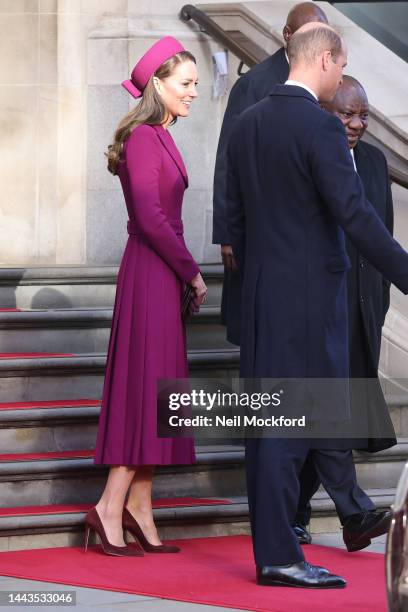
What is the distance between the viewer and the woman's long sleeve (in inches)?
228

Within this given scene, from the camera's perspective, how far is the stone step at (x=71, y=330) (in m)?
7.10

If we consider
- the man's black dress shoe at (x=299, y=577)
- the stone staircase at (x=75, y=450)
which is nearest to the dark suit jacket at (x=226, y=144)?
the stone staircase at (x=75, y=450)

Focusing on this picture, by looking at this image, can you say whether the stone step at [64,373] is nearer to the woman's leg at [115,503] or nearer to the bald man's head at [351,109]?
the woman's leg at [115,503]

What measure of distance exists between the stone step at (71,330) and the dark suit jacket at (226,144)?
0.63 m

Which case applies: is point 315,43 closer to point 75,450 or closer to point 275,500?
point 275,500

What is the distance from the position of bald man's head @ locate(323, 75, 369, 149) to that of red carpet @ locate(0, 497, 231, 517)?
165cm

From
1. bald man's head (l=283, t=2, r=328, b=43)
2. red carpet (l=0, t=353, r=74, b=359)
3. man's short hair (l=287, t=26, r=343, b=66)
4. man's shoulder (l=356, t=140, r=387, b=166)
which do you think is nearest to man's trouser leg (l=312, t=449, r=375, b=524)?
man's short hair (l=287, t=26, r=343, b=66)

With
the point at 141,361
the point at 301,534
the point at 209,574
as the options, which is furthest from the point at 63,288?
the point at 209,574

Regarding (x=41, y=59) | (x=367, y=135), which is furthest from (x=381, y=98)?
(x=41, y=59)

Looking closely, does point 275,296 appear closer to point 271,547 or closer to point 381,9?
point 271,547

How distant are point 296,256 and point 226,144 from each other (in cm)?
161

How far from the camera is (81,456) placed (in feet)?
20.6

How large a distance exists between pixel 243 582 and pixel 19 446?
1.56m

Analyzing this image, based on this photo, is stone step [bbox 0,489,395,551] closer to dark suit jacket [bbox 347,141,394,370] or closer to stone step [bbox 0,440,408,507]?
stone step [bbox 0,440,408,507]
